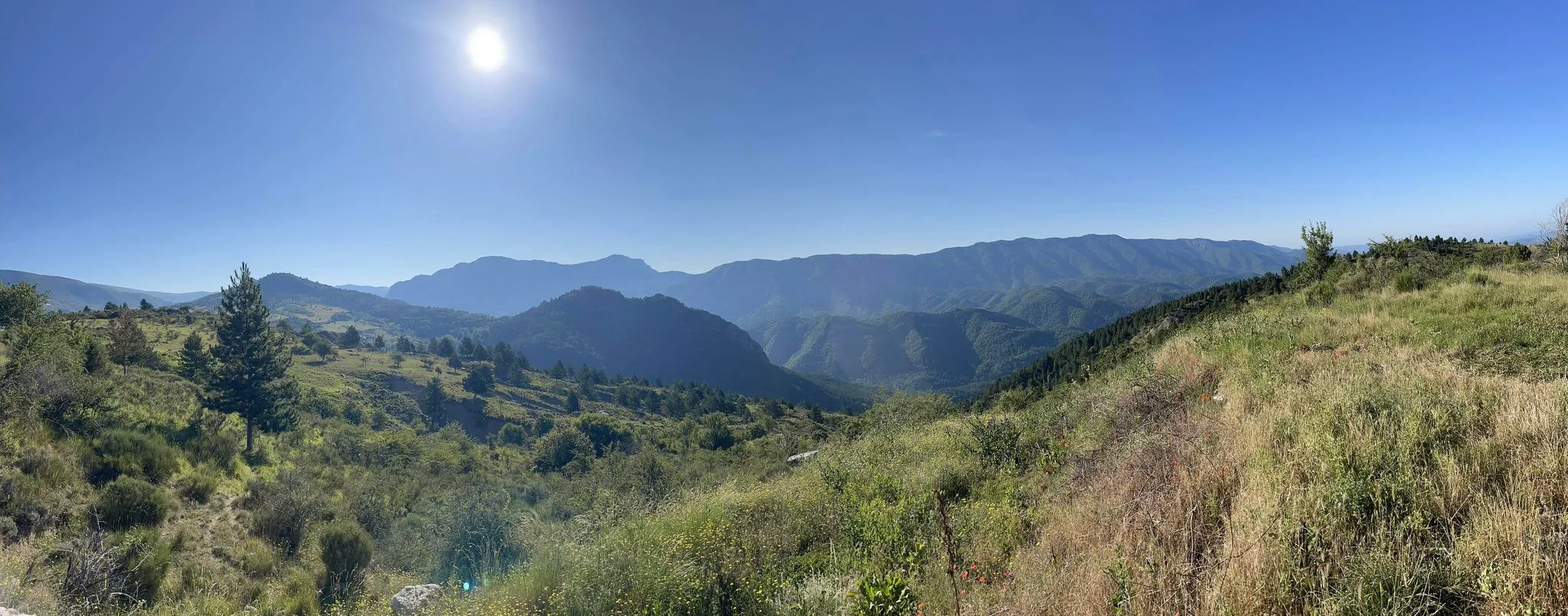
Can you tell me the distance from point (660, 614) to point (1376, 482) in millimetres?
5605

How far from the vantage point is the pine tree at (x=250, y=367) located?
91.1 ft

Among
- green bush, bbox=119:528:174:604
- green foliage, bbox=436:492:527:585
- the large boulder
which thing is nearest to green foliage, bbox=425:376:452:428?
green foliage, bbox=436:492:527:585

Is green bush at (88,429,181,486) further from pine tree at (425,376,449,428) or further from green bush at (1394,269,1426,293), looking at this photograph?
pine tree at (425,376,449,428)

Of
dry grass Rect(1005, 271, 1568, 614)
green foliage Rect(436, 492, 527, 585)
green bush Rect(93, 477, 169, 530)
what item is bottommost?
green foliage Rect(436, 492, 527, 585)

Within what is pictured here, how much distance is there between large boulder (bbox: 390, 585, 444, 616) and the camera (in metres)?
8.88

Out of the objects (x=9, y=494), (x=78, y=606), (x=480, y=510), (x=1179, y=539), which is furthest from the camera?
(x=480, y=510)

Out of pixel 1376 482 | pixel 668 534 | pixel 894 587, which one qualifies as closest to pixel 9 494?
pixel 668 534

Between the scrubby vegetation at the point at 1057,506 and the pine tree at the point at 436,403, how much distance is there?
175ft

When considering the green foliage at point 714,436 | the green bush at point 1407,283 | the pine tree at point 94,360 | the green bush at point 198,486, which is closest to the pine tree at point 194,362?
the pine tree at point 94,360

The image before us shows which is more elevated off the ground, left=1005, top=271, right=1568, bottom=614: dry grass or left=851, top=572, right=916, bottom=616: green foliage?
left=1005, top=271, right=1568, bottom=614: dry grass

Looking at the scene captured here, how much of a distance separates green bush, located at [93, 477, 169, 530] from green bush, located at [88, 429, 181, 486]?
1.02m

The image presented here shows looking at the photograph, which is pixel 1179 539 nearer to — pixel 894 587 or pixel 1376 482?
pixel 1376 482

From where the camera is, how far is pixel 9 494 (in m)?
11.7

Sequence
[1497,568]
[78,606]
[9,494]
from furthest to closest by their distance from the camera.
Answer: [9,494], [78,606], [1497,568]
